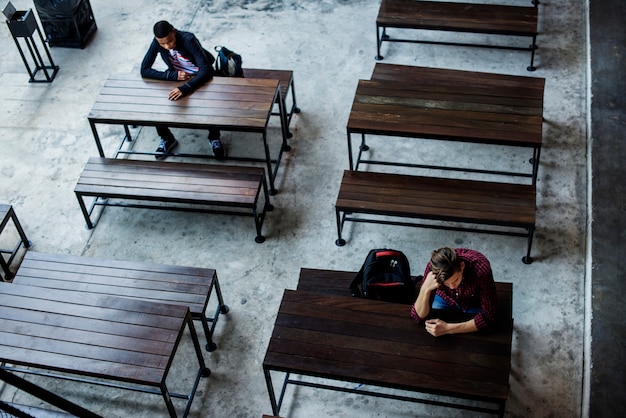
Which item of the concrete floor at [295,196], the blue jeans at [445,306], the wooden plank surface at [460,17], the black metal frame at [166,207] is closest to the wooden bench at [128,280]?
the concrete floor at [295,196]

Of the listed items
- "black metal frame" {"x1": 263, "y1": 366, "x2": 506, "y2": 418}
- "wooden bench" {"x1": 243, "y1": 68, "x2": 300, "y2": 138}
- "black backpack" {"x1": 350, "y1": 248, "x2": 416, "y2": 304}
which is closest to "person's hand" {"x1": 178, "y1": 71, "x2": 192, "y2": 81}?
"wooden bench" {"x1": 243, "y1": 68, "x2": 300, "y2": 138}

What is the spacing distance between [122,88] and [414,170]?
2633 millimetres

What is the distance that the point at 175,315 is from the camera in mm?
4570

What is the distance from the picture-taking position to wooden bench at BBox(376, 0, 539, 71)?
22.7ft

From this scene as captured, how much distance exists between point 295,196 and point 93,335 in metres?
2.28

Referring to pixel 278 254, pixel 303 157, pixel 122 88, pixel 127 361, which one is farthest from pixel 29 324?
pixel 303 157

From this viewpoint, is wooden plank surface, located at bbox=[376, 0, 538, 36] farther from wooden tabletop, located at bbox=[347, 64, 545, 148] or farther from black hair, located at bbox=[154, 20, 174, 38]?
black hair, located at bbox=[154, 20, 174, 38]

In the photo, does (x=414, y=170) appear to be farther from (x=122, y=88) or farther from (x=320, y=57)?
(x=122, y=88)

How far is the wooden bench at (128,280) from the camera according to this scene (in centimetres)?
497

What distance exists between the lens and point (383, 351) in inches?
163

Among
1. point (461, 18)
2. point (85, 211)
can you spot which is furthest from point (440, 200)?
point (85, 211)

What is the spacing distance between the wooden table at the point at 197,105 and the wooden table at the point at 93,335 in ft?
5.70

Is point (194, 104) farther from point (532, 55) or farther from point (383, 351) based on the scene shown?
point (532, 55)

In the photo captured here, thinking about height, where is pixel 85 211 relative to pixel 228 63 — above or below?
below
